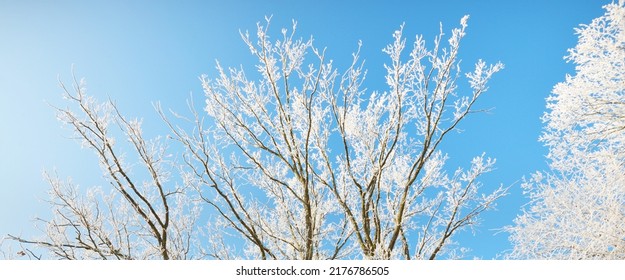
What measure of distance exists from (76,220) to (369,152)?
3.60 m

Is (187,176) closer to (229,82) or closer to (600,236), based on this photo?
(229,82)

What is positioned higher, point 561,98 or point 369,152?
point 561,98

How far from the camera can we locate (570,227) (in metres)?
5.46

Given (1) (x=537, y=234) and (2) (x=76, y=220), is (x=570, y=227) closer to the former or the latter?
(1) (x=537, y=234)

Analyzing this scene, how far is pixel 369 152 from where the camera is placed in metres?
5.38

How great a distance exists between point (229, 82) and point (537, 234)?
15.3ft

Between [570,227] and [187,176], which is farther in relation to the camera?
[570,227]
